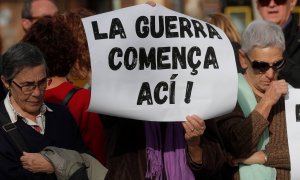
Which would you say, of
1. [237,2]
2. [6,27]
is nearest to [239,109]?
[237,2]

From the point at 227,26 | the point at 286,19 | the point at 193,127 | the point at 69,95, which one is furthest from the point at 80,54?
the point at 286,19

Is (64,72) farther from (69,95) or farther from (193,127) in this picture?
(193,127)

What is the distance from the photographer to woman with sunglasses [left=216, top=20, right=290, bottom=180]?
5.00 metres

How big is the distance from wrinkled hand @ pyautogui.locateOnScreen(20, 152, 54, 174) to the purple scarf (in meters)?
0.54

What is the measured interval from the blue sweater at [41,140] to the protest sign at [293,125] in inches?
46.3

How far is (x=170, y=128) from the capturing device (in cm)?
484

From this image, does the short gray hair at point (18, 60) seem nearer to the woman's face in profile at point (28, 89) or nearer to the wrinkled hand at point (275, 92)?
the woman's face in profile at point (28, 89)

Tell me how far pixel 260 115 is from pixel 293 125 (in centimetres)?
26

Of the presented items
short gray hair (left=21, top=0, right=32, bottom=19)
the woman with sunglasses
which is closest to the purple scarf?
the woman with sunglasses

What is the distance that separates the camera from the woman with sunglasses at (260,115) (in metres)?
5.00

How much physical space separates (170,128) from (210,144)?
233 millimetres

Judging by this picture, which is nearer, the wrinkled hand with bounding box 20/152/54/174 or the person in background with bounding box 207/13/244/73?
the wrinkled hand with bounding box 20/152/54/174

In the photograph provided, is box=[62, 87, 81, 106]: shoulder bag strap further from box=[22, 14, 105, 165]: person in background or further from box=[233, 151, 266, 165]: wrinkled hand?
box=[233, 151, 266, 165]: wrinkled hand

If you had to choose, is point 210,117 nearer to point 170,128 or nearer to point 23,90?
point 170,128
